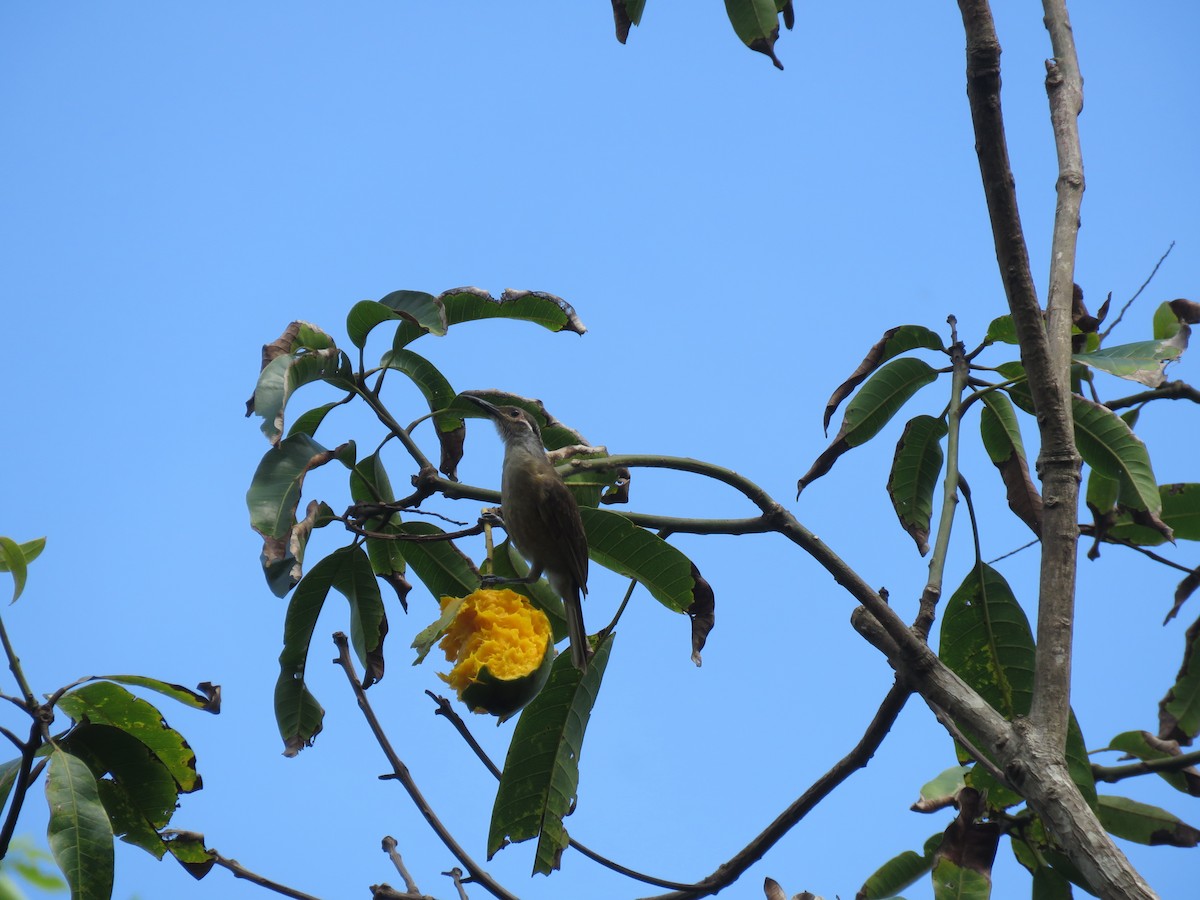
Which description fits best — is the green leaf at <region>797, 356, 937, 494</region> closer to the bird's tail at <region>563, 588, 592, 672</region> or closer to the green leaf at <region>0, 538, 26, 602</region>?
the bird's tail at <region>563, 588, 592, 672</region>

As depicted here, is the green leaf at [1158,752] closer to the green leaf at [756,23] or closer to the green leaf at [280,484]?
the green leaf at [756,23]

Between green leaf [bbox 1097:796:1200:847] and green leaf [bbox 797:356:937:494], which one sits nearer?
green leaf [bbox 797:356:937:494]

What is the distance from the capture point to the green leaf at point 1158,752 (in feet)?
9.36

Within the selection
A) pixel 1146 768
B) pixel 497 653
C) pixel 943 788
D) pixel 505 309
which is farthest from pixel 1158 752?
pixel 505 309

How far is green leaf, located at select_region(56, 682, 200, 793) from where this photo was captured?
2609 millimetres

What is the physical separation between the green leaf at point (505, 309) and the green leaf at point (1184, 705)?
2.07 meters

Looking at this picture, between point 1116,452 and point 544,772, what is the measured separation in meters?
1.60

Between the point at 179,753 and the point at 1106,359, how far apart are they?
2.51m

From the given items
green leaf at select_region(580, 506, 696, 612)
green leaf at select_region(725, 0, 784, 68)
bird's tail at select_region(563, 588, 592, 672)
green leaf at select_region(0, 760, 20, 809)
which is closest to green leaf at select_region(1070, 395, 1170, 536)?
green leaf at select_region(580, 506, 696, 612)

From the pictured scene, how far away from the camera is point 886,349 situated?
8.72 ft

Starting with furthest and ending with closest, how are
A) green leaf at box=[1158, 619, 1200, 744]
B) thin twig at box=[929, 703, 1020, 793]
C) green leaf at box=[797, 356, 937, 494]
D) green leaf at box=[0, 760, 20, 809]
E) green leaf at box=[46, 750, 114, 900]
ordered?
green leaf at box=[1158, 619, 1200, 744] < green leaf at box=[797, 356, 937, 494] < green leaf at box=[0, 760, 20, 809] < green leaf at box=[46, 750, 114, 900] < thin twig at box=[929, 703, 1020, 793]

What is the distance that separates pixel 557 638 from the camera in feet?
10.1

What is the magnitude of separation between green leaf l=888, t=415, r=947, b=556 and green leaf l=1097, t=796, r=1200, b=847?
97 cm

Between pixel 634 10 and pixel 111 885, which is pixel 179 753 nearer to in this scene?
pixel 111 885
